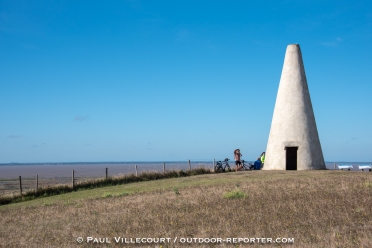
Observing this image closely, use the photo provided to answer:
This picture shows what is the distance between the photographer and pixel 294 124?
2417 cm

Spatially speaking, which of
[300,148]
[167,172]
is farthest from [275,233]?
[167,172]

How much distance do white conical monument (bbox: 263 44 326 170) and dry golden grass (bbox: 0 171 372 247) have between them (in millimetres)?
9714

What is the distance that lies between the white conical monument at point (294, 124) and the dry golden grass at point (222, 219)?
31.9ft

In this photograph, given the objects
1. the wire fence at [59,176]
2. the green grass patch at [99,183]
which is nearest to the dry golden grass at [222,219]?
the green grass patch at [99,183]

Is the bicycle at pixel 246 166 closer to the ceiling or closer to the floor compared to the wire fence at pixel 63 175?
closer to the ceiling

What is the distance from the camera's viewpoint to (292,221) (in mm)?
9312

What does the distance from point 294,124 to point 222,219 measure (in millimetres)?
15346

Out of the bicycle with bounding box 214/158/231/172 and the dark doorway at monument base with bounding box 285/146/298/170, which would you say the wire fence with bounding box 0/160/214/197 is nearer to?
the bicycle with bounding box 214/158/231/172

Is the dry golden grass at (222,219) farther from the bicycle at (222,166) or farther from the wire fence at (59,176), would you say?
the bicycle at (222,166)

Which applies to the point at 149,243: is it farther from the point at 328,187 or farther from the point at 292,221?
the point at 328,187

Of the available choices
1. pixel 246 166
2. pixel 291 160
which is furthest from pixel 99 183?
pixel 291 160

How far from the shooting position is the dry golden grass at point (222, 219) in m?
8.46

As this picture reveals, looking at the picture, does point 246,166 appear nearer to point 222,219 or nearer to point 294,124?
point 294,124

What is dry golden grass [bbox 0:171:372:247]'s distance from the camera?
8.46 meters
